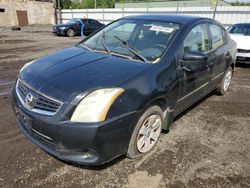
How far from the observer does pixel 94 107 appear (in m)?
2.33

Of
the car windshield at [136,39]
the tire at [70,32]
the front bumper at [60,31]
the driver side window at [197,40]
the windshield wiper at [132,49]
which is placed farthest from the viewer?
the tire at [70,32]

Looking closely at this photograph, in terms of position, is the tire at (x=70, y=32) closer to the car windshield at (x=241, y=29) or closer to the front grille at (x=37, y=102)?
the car windshield at (x=241, y=29)

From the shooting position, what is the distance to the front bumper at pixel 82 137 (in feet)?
7.57

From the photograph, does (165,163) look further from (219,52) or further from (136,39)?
(219,52)

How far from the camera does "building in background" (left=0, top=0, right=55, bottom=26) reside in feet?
93.1

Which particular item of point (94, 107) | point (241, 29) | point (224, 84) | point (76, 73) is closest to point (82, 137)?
point (94, 107)

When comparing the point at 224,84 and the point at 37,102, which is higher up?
the point at 37,102

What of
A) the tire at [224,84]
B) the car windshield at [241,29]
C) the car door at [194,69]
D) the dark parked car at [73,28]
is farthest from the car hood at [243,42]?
the dark parked car at [73,28]

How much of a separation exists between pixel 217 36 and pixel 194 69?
4.63 ft

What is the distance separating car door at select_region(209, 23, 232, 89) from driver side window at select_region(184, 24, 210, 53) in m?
0.25

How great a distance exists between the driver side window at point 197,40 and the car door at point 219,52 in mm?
249

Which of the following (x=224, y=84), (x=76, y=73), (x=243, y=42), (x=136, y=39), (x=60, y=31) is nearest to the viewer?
(x=76, y=73)

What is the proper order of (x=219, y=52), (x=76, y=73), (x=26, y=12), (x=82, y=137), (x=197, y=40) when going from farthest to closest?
(x=26, y=12)
(x=219, y=52)
(x=197, y=40)
(x=76, y=73)
(x=82, y=137)

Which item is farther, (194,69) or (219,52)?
(219,52)
